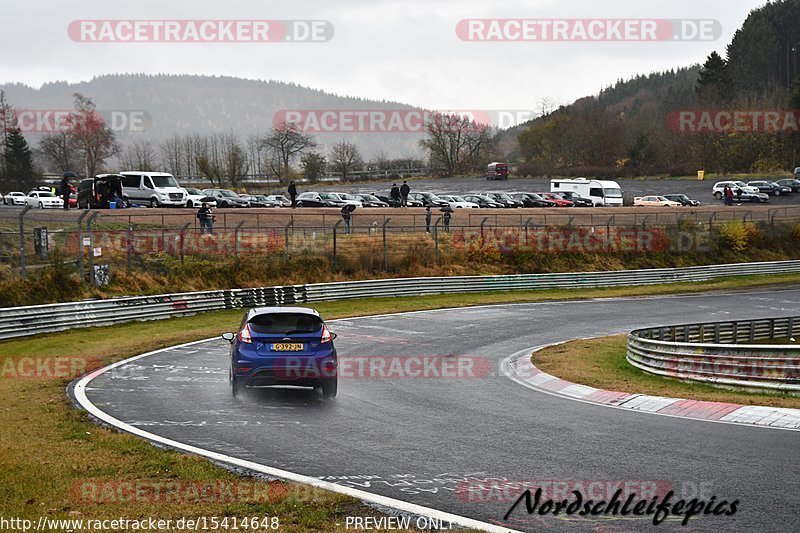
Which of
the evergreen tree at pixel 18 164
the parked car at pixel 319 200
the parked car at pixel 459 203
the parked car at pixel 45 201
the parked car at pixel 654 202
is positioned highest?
the evergreen tree at pixel 18 164

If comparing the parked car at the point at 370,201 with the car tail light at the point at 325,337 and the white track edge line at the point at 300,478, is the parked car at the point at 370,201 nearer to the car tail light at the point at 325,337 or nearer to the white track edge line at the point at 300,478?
the car tail light at the point at 325,337

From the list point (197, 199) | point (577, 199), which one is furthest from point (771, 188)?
point (197, 199)

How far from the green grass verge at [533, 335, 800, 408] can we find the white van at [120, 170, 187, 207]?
37.0 m

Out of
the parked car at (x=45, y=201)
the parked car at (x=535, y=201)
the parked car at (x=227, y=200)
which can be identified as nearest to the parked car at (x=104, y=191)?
the parked car at (x=45, y=201)

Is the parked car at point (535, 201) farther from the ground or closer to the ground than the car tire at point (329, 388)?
farther from the ground

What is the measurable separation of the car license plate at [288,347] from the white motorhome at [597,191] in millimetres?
58653

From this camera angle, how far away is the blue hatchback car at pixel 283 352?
14.9 m

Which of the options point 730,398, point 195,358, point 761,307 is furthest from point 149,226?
point 730,398

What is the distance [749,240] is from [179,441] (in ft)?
163

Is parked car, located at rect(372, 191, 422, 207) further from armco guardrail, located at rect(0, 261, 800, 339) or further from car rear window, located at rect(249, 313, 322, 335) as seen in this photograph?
car rear window, located at rect(249, 313, 322, 335)

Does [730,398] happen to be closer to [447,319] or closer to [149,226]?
[447,319]

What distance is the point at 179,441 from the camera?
11.8 meters

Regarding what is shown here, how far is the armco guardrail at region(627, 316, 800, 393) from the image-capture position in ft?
56.0

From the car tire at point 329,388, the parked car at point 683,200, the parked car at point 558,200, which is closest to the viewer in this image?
the car tire at point 329,388
